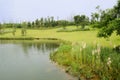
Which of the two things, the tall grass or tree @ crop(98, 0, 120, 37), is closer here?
the tall grass

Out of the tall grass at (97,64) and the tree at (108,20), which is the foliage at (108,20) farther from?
the tall grass at (97,64)

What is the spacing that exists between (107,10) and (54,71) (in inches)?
234

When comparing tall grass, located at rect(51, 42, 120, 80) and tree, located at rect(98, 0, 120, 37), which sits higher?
tree, located at rect(98, 0, 120, 37)

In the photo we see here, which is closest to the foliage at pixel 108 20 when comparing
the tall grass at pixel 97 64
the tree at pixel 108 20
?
the tree at pixel 108 20

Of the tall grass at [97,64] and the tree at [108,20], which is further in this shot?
the tree at [108,20]

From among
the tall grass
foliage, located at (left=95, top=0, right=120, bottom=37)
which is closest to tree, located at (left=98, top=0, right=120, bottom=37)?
foliage, located at (left=95, top=0, right=120, bottom=37)

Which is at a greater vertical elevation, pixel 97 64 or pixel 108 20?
pixel 108 20

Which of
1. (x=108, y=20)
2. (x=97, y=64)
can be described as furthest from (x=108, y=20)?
(x=97, y=64)

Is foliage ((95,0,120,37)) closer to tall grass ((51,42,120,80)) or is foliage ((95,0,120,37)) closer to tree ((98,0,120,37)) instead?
tree ((98,0,120,37))

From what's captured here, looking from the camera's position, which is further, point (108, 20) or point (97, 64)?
point (108, 20)

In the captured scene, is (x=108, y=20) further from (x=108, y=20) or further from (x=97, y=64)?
(x=97, y=64)

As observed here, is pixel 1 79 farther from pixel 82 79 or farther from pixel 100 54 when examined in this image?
pixel 100 54

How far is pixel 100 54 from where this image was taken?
14.1 metres

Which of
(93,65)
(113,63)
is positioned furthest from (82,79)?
(113,63)
